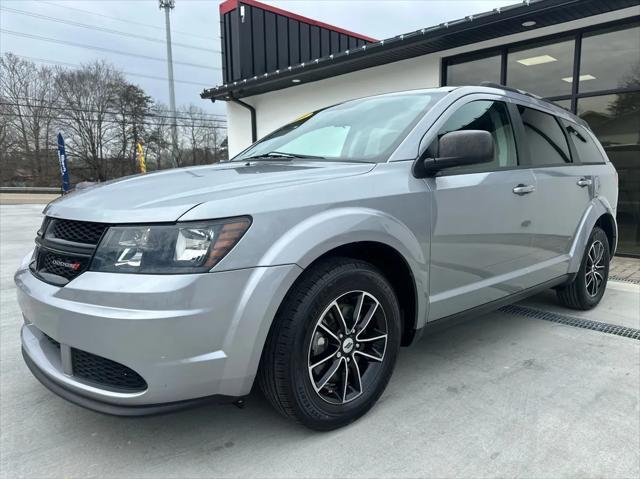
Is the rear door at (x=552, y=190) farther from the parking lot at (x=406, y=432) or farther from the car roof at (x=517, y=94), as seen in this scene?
the parking lot at (x=406, y=432)

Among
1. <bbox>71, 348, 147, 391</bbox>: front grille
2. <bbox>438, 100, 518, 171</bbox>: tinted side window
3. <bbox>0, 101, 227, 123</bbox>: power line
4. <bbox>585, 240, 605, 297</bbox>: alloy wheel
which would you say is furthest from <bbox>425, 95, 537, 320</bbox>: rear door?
<bbox>0, 101, 227, 123</bbox>: power line

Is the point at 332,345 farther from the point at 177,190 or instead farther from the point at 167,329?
the point at 177,190

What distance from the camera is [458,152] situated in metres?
2.29

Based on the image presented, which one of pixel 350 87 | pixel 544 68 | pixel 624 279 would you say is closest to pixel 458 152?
pixel 624 279

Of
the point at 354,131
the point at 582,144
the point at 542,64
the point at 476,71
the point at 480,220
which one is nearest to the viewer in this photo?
the point at 480,220

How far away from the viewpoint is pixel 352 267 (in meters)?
2.09

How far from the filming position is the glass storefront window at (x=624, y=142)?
6402 millimetres

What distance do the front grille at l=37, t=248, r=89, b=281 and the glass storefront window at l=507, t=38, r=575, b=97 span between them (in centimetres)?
716

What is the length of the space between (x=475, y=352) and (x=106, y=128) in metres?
46.4

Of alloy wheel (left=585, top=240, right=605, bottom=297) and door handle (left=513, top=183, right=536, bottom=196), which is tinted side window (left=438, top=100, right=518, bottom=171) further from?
alloy wheel (left=585, top=240, right=605, bottom=297)

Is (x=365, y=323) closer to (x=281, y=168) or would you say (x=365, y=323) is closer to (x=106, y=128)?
(x=281, y=168)

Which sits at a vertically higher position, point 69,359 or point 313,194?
point 313,194

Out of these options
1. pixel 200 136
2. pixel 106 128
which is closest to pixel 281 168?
pixel 200 136

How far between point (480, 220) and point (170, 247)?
179cm
